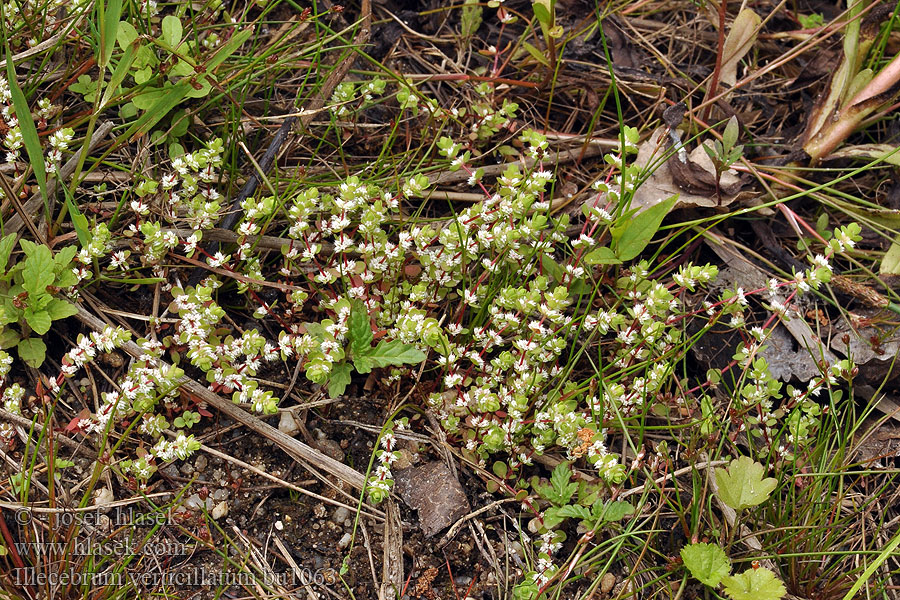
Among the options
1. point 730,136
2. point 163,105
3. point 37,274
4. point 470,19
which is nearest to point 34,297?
point 37,274

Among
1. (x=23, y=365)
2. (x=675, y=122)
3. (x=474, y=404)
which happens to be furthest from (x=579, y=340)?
(x=23, y=365)

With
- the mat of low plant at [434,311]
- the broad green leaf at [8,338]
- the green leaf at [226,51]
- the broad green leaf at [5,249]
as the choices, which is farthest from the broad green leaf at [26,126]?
the green leaf at [226,51]

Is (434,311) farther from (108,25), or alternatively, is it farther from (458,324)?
(108,25)

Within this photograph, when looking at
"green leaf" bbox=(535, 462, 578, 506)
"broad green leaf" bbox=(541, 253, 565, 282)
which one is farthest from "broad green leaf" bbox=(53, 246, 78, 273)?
"green leaf" bbox=(535, 462, 578, 506)

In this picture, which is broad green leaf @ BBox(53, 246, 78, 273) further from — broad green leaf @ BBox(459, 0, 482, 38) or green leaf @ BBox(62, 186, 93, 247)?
broad green leaf @ BBox(459, 0, 482, 38)

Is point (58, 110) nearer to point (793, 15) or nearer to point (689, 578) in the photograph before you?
point (689, 578)

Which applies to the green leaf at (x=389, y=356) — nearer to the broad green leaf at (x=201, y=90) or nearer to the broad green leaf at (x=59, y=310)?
the broad green leaf at (x=59, y=310)
